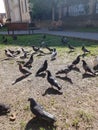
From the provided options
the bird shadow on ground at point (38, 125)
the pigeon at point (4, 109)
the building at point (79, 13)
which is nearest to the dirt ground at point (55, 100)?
the bird shadow on ground at point (38, 125)

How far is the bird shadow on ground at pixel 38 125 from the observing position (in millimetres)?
4891

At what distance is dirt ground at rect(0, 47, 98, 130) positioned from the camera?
5070 millimetres

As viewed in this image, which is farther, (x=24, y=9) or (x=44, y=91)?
(x=24, y=9)

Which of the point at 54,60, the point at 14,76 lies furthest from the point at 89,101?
the point at 54,60

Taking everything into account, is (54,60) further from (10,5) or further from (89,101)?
(10,5)

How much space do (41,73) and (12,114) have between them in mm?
2929

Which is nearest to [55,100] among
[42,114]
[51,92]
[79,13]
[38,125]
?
[51,92]

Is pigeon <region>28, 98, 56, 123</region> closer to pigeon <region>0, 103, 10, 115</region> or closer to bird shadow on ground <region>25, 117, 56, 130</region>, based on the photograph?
bird shadow on ground <region>25, 117, 56, 130</region>

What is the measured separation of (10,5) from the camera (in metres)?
49.8

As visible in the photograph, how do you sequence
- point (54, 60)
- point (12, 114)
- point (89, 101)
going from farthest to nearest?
point (54, 60)
point (89, 101)
point (12, 114)

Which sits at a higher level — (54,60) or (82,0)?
(82,0)

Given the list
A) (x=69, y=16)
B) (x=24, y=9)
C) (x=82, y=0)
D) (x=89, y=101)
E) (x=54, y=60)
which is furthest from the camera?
(x=24, y=9)

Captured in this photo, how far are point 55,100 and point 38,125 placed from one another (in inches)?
48.9

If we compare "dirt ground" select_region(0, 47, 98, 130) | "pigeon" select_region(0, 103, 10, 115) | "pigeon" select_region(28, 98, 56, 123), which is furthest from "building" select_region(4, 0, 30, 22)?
"pigeon" select_region(28, 98, 56, 123)
